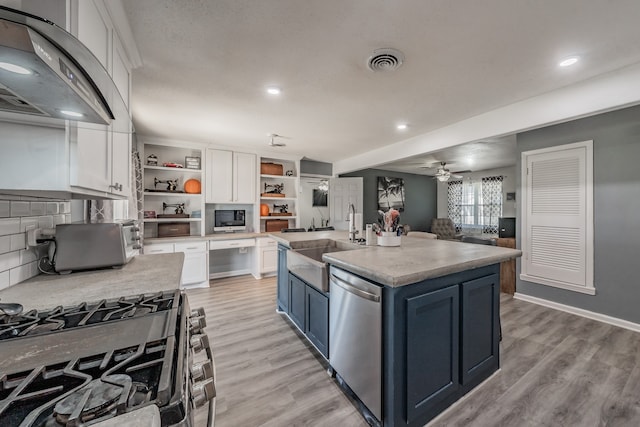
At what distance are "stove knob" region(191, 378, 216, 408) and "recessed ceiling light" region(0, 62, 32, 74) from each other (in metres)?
0.94

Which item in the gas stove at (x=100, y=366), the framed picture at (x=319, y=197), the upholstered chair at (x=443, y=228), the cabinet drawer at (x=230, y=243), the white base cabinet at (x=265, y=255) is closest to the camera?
the gas stove at (x=100, y=366)

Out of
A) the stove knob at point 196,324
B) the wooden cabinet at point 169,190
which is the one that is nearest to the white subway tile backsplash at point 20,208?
the stove knob at point 196,324

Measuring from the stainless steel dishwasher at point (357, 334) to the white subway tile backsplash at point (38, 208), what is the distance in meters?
1.75

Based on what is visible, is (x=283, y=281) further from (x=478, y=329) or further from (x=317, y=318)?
(x=478, y=329)

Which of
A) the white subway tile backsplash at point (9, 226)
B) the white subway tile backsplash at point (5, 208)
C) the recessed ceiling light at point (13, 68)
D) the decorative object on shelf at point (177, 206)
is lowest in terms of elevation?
the white subway tile backsplash at point (9, 226)

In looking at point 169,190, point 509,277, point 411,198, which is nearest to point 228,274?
point 169,190

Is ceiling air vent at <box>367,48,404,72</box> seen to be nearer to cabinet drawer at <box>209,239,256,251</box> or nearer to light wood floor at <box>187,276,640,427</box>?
light wood floor at <box>187,276,640,427</box>

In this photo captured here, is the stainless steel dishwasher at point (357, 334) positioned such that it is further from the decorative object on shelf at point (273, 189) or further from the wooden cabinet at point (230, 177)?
the decorative object on shelf at point (273, 189)

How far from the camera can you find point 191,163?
14.1 feet

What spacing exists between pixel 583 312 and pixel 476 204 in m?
5.02

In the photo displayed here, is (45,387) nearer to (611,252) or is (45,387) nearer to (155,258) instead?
(155,258)

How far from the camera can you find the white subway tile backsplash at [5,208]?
110cm

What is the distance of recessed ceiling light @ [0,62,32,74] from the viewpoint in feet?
2.02

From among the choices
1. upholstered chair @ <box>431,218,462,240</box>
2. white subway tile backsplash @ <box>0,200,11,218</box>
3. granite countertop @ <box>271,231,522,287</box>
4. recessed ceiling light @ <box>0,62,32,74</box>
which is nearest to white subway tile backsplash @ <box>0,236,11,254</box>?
white subway tile backsplash @ <box>0,200,11,218</box>
